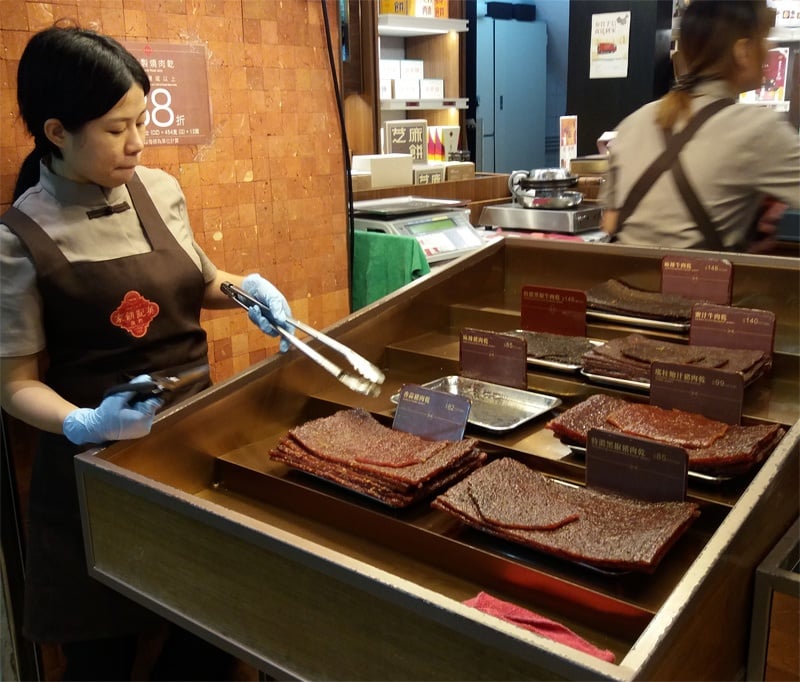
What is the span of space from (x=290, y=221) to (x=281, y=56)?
53 cm

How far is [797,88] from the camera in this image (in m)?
4.65

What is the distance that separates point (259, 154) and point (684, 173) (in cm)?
129

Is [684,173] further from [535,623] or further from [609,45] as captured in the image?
[609,45]

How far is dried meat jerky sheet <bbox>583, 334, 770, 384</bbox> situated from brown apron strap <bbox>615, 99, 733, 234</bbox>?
1.99 ft

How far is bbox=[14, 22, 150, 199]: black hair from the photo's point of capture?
63.1 inches

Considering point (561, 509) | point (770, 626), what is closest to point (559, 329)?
point (561, 509)

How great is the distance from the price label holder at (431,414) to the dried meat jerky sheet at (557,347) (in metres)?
0.39

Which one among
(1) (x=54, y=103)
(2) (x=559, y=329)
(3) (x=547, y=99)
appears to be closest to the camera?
(1) (x=54, y=103)

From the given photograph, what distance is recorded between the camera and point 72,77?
1.60 metres

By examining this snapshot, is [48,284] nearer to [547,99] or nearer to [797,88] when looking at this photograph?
[797,88]

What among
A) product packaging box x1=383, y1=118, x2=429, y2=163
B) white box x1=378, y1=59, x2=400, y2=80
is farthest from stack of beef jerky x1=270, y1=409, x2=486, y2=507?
white box x1=378, y1=59, x2=400, y2=80

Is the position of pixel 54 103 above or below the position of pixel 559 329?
above

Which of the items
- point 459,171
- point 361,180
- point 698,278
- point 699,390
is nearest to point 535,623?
point 699,390

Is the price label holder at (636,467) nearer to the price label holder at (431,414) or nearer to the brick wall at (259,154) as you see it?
the price label holder at (431,414)
